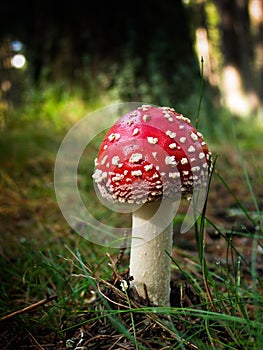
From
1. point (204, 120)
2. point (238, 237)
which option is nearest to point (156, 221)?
point (238, 237)

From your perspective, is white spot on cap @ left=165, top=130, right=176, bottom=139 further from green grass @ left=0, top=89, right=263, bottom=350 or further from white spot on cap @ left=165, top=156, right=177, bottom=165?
green grass @ left=0, top=89, right=263, bottom=350

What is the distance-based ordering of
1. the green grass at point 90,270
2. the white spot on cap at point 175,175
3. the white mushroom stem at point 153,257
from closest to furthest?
the green grass at point 90,270 → the white spot on cap at point 175,175 → the white mushroom stem at point 153,257

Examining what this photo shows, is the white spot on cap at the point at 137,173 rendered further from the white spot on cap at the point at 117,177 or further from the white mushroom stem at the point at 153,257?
the white mushroom stem at the point at 153,257

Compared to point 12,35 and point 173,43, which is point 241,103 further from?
point 12,35

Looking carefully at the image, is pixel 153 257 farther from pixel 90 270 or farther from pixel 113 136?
pixel 113 136

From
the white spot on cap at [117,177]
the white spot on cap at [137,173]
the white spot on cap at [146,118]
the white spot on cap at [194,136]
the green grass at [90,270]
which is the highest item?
the white spot on cap at [146,118]

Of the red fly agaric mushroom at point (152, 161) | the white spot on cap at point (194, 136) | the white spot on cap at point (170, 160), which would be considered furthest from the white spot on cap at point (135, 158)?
the white spot on cap at point (194, 136)
